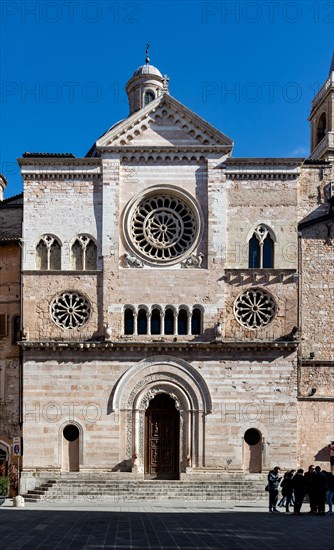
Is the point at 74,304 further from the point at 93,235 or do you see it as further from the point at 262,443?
the point at 262,443

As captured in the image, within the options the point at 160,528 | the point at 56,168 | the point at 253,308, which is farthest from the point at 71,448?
the point at 160,528

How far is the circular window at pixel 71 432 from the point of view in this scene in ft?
118

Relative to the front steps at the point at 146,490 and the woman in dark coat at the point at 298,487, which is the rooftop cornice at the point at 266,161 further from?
the woman in dark coat at the point at 298,487

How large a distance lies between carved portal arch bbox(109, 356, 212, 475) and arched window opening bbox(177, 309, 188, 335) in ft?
4.63

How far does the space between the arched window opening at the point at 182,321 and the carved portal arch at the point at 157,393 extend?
55.6 inches

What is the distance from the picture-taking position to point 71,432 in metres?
36.1

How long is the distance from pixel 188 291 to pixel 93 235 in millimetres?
5145

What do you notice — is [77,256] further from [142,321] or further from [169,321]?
[169,321]

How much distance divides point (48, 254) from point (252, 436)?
12.5m

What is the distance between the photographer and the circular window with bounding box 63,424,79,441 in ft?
118

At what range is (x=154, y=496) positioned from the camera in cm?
3344

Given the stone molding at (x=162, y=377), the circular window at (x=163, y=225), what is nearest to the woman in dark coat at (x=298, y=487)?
the stone molding at (x=162, y=377)

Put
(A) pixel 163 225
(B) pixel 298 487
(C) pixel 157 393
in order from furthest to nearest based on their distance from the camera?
(A) pixel 163 225 → (C) pixel 157 393 → (B) pixel 298 487

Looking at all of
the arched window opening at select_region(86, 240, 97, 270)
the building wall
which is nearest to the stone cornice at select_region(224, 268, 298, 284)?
the arched window opening at select_region(86, 240, 97, 270)
